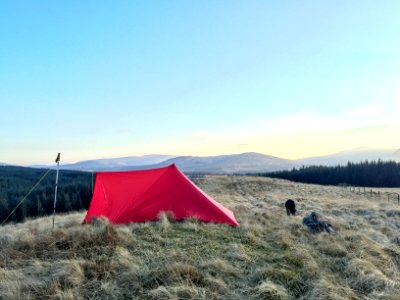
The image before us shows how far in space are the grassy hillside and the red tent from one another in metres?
1.27

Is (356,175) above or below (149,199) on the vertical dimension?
below

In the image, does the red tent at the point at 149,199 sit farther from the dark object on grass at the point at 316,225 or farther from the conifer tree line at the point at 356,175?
the conifer tree line at the point at 356,175

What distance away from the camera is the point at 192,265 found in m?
5.56

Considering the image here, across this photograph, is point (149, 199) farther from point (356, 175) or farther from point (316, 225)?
point (356, 175)

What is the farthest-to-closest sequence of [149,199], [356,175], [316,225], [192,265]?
[356,175] → [149,199] → [316,225] → [192,265]

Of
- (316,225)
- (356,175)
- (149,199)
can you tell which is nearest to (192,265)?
(149,199)

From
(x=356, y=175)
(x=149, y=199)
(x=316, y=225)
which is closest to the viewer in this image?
(x=316, y=225)

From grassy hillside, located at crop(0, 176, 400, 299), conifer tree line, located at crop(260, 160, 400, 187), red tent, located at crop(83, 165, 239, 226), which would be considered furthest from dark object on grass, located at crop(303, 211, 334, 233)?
conifer tree line, located at crop(260, 160, 400, 187)

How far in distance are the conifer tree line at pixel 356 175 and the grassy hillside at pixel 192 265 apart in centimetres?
8507

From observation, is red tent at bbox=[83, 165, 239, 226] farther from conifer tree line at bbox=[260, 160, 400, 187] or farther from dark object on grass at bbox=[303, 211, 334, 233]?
conifer tree line at bbox=[260, 160, 400, 187]

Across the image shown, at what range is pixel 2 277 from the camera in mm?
5121

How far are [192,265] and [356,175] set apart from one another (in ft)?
307

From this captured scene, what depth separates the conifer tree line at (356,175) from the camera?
86.1 metres

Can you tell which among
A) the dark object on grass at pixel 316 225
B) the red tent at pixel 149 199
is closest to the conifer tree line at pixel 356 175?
the dark object on grass at pixel 316 225
